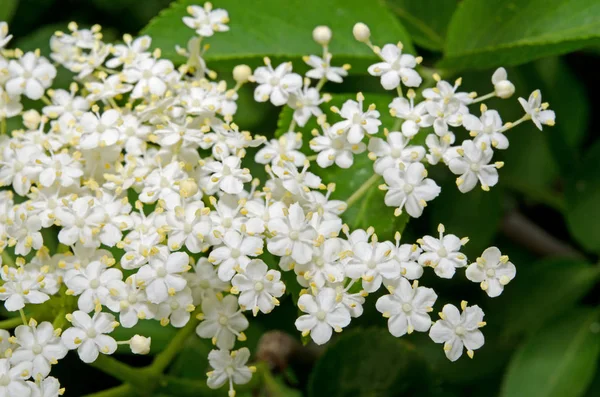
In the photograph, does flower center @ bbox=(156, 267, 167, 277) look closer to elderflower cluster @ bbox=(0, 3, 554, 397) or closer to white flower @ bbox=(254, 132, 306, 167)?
elderflower cluster @ bbox=(0, 3, 554, 397)

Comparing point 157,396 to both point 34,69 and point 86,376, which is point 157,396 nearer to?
point 86,376

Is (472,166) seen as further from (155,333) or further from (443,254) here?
(155,333)

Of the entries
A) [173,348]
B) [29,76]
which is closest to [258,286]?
[173,348]

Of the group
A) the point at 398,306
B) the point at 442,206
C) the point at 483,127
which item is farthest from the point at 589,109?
the point at 398,306

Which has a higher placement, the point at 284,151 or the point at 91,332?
the point at 284,151

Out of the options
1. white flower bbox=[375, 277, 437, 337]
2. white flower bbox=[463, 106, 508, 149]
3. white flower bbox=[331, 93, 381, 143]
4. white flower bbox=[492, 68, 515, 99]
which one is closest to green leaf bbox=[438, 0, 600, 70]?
white flower bbox=[492, 68, 515, 99]
